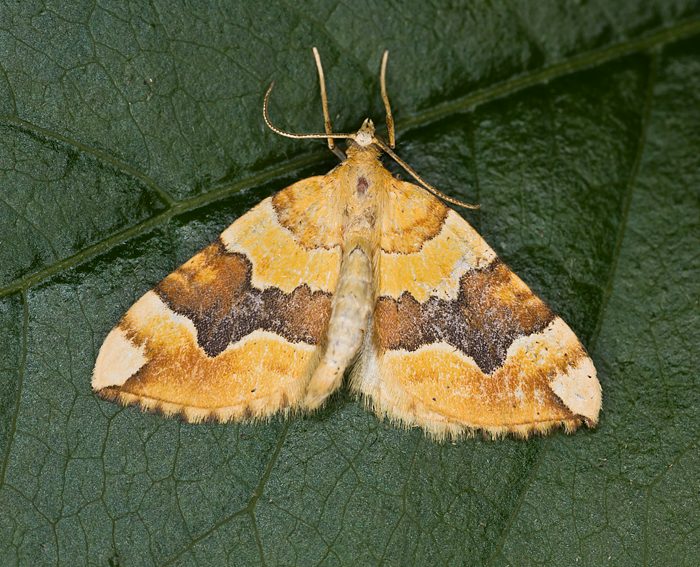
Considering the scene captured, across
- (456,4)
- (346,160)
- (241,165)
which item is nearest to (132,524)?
(241,165)

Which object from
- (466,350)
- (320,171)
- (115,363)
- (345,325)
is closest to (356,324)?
(345,325)

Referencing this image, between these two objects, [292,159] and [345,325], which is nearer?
[345,325]

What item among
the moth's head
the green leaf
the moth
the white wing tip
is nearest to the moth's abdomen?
the moth

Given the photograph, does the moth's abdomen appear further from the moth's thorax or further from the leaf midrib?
the leaf midrib

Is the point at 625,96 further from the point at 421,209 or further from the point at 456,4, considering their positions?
the point at 421,209

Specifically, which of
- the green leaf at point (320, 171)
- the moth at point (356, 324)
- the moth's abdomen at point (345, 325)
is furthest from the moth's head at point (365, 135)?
the moth's abdomen at point (345, 325)

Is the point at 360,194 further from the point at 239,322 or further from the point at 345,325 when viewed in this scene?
the point at 239,322
